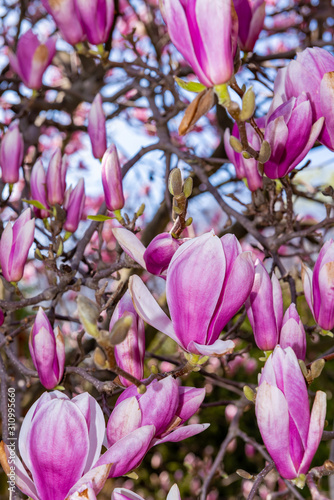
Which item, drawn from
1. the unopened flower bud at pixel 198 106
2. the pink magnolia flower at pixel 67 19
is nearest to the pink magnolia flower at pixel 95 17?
the pink magnolia flower at pixel 67 19

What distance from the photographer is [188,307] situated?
448 mm

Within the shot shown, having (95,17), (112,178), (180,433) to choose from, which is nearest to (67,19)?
(95,17)

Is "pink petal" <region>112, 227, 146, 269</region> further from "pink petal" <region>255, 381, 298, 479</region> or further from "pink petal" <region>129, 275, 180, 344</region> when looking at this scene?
"pink petal" <region>255, 381, 298, 479</region>

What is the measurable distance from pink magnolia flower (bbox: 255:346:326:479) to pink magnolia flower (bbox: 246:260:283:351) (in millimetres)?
80

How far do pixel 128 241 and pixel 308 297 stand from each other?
259 millimetres

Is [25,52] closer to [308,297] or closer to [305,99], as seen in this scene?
[305,99]

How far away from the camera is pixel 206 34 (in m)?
0.46

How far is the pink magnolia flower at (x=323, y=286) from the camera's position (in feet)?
1.81

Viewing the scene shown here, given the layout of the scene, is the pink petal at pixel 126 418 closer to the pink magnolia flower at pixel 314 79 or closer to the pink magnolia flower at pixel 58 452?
the pink magnolia flower at pixel 58 452

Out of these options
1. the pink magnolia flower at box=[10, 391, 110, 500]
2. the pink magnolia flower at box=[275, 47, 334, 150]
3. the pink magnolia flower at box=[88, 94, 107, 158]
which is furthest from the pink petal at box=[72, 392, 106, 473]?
the pink magnolia flower at box=[88, 94, 107, 158]

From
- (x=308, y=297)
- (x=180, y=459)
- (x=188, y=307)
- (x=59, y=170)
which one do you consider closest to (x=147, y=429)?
(x=188, y=307)

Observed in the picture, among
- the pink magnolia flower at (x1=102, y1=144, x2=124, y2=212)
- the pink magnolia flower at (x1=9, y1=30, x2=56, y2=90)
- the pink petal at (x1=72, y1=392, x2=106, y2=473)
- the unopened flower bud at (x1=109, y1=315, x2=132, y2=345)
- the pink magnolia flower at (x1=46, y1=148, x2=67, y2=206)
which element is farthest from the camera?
the pink magnolia flower at (x1=9, y1=30, x2=56, y2=90)

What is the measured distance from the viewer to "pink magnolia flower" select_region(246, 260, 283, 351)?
541 millimetres

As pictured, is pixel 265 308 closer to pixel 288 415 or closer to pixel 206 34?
pixel 288 415
